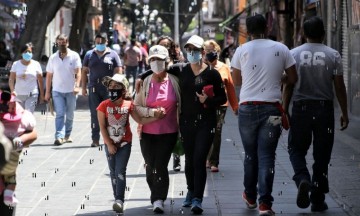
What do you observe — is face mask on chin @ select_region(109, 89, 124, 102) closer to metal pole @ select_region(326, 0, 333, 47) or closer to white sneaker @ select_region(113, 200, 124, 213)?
white sneaker @ select_region(113, 200, 124, 213)

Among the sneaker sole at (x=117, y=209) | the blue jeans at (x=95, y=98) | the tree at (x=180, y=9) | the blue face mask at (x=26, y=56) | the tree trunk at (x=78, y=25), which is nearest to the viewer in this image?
the sneaker sole at (x=117, y=209)

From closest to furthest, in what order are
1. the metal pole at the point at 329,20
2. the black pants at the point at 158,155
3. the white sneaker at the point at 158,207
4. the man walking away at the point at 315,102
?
1. the man walking away at the point at 315,102
2. the white sneaker at the point at 158,207
3. the black pants at the point at 158,155
4. the metal pole at the point at 329,20

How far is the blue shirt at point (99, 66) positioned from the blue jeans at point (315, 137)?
661 cm

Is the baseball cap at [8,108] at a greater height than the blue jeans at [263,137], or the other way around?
the baseball cap at [8,108]

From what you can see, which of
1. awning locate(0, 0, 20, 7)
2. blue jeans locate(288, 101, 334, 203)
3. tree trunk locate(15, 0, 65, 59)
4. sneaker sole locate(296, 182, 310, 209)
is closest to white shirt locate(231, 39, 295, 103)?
blue jeans locate(288, 101, 334, 203)

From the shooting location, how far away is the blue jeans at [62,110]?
54.2ft

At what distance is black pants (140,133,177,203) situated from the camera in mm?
9883

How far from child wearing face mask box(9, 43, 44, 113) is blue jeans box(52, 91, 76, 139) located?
0.26m

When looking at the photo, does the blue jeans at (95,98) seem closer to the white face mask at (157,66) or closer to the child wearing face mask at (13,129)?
the white face mask at (157,66)

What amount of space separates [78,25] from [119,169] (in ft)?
97.9

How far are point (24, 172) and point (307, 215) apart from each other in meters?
4.56

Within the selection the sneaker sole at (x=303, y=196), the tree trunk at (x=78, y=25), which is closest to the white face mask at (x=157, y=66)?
the sneaker sole at (x=303, y=196)

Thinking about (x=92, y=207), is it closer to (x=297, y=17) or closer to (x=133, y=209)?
(x=133, y=209)

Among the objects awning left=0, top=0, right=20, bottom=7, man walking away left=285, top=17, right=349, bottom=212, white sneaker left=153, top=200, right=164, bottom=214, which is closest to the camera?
man walking away left=285, top=17, right=349, bottom=212
